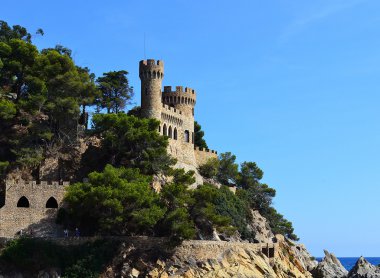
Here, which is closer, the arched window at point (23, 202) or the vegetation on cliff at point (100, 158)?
the vegetation on cliff at point (100, 158)

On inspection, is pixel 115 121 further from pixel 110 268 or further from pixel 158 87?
pixel 110 268

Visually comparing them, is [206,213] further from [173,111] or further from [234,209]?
[173,111]

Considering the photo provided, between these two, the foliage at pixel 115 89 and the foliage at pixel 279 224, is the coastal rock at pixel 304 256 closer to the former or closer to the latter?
the foliage at pixel 279 224

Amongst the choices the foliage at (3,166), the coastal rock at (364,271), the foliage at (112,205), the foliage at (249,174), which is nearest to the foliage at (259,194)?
the foliage at (249,174)

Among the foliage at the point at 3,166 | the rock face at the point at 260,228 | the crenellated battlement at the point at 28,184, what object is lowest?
the rock face at the point at 260,228

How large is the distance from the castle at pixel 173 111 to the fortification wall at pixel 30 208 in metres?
16.0

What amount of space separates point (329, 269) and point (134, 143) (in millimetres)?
34527

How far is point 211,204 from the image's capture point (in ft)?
195

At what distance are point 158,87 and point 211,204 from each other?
607 inches

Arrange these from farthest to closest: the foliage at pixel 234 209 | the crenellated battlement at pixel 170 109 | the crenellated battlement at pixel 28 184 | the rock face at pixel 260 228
→ the rock face at pixel 260 228 → the crenellated battlement at pixel 170 109 → the foliage at pixel 234 209 → the crenellated battlement at pixel 28 184

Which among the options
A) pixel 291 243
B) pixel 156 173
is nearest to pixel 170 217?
pixel 156 173

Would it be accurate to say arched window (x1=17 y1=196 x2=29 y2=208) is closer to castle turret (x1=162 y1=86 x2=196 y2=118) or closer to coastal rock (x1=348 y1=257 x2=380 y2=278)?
castle turret (x1=162 y1=86 x2=196 y2=118)

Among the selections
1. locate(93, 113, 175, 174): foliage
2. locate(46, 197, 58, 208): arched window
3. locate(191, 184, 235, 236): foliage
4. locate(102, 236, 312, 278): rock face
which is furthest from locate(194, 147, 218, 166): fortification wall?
locate(46, 197, 58, 208): arched window

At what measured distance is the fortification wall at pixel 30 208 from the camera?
53688mm
